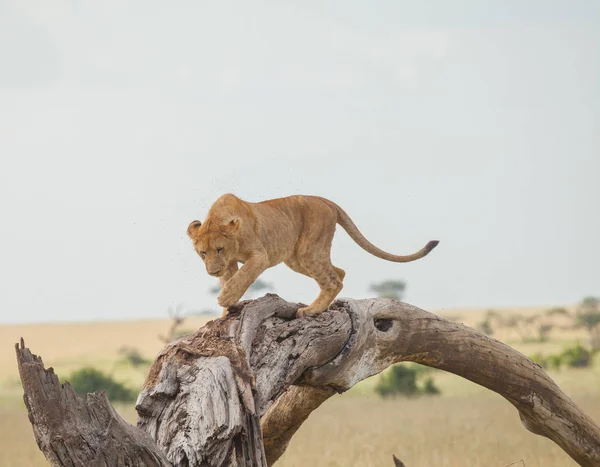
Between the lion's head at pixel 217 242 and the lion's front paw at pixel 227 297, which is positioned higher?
the lion's head at pixel 217 242

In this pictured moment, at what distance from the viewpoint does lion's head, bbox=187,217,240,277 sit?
5.29 meters

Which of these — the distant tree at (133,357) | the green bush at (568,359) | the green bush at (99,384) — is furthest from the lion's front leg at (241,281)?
the distant tree at (133,357)

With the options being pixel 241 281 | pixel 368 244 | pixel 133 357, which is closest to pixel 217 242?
pixel 241 281

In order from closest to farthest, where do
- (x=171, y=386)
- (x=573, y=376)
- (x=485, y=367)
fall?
1. (x=171, y=386)
2. (x=485, y=367)
3. (x=573, y=376)

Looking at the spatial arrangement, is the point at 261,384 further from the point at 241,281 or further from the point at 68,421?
the point at 68,421

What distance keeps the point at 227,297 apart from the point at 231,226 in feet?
1.35

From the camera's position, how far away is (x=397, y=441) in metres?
10.2

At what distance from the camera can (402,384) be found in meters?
16.3

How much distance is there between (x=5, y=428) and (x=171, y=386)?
29.7 ft

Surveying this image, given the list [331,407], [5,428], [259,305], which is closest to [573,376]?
[331,407]

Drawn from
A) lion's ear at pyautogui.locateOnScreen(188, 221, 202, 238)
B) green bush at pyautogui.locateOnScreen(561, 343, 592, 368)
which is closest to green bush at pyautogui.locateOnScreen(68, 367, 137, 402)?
green bush at pyautogui.locateOnScreen(561, 343, 592, 368)

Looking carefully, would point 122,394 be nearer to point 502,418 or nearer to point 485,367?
point 502,418

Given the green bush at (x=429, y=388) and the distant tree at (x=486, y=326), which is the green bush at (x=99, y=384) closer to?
the green bush at (x=429, y=388)

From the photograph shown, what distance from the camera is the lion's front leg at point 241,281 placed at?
524 centimetres
